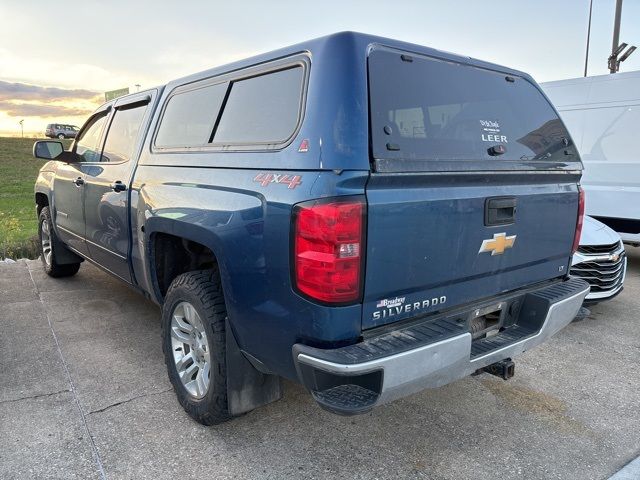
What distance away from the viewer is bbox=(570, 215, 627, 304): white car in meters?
4.80

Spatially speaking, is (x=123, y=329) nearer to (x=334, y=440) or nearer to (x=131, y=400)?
(x=131, y=400)

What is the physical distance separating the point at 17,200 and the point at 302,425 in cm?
1837

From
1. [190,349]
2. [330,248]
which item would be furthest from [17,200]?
[330,248]

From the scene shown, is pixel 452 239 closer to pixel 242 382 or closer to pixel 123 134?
pixel 242 382

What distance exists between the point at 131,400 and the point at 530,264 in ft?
8.41

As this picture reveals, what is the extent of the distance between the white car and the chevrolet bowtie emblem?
2421 mm

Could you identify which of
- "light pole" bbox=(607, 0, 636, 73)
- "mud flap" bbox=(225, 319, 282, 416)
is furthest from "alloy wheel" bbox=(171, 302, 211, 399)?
"light pole" bbox=(607, 0, 636, 73)

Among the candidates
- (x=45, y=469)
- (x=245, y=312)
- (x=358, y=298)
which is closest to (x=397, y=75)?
(x=358, y=298)

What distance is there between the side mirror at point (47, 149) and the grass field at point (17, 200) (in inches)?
88.7

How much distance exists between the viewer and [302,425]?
3037mm

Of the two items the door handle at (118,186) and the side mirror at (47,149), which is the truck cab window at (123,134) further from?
the side mirror at (47,149)

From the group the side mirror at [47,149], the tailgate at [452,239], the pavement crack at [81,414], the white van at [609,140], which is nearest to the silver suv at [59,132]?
the side mirror at [47,149]

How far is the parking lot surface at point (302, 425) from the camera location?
104 inches

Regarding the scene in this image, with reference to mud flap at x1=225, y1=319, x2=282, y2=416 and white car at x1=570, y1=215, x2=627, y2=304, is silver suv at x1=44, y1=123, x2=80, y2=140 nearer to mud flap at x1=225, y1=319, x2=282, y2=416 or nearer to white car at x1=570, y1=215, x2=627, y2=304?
mud flap at x1=225, y1=319, x2=282, y2=416
